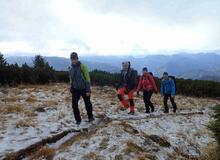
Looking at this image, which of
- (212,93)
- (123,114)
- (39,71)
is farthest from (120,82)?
(212,93)

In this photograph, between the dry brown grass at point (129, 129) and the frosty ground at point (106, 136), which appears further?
the dry brown grass at point (129, 129)

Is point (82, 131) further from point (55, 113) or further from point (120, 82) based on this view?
point (120, 82)

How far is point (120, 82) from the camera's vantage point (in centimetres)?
1448

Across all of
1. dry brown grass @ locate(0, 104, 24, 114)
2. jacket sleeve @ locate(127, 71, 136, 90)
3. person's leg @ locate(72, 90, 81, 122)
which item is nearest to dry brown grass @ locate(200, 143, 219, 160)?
person's leg @ locate(72, 90, 81, 122)

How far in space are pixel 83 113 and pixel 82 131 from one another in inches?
134

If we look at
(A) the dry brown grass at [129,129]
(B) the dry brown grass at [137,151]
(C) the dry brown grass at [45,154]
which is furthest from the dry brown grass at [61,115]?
(B) the dry brown grass at [137,151]

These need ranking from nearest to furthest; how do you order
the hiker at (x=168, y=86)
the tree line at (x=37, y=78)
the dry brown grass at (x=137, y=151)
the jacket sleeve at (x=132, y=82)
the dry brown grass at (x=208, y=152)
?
the dry brown grass at (x=137, y=151), the dry brown grass at (x=208, y=152), the jacket sleeve at (x=132, y=82), the hiker at (x=168, y=86), the tree line at (x=37, y=78)

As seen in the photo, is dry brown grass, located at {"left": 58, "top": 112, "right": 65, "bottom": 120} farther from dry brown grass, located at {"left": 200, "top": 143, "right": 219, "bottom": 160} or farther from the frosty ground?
dry brown grass, located at {"left": 200, "top": 143, "right": 219, "bottom": 160}

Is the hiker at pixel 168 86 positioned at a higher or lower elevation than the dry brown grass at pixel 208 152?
higher

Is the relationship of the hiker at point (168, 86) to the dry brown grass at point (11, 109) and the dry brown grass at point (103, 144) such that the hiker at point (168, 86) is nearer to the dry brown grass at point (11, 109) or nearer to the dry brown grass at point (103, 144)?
the dry brown grass at point (11, 109)

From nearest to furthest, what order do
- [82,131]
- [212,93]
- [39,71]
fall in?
[82,131], [39,71], [212,93]

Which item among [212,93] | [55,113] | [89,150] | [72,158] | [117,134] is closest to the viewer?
[72,158]

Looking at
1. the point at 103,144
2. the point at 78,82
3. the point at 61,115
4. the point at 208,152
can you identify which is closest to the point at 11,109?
the point at 61,115

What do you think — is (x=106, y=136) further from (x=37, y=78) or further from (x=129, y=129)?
(x=37, y=78)
